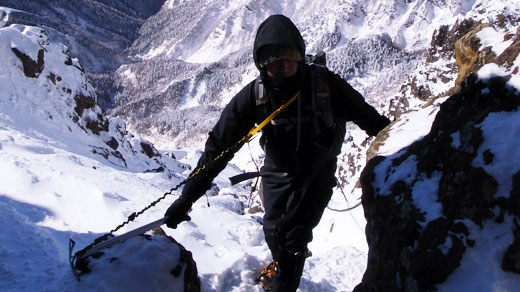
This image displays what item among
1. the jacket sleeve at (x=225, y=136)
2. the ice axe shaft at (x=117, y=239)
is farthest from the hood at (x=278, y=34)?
the ice axe shaft at (x=117, y=239)

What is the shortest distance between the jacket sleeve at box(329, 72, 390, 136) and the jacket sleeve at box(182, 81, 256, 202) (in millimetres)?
847

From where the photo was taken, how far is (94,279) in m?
4.45

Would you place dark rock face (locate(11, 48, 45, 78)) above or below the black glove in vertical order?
above

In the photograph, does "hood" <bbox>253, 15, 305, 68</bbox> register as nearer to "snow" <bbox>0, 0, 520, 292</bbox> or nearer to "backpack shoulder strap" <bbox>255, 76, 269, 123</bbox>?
"backpack shoulder strap" <bbox>255, 76, 269, 123</bbox>

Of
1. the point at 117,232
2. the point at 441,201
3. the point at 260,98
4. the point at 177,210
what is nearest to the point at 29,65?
the point at 117,232

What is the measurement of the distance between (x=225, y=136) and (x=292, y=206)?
106cm

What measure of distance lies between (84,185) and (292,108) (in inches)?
409

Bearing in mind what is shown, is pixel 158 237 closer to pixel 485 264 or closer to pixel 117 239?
pixel 117 239

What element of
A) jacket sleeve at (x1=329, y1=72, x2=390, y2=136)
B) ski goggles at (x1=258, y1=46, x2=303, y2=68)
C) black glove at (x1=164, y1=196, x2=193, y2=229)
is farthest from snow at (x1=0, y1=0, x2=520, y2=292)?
ski goggles at (x1=258, y1=46, x2=303, y2=68)

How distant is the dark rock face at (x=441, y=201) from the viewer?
12.9 ft

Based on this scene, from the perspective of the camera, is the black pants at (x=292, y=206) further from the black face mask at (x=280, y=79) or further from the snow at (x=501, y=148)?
the snow at (x=501, y=148)

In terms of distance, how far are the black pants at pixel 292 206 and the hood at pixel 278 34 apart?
1.39 meters

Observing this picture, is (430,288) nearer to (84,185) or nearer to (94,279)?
(94,279)

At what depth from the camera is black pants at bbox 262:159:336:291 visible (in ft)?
14.8
